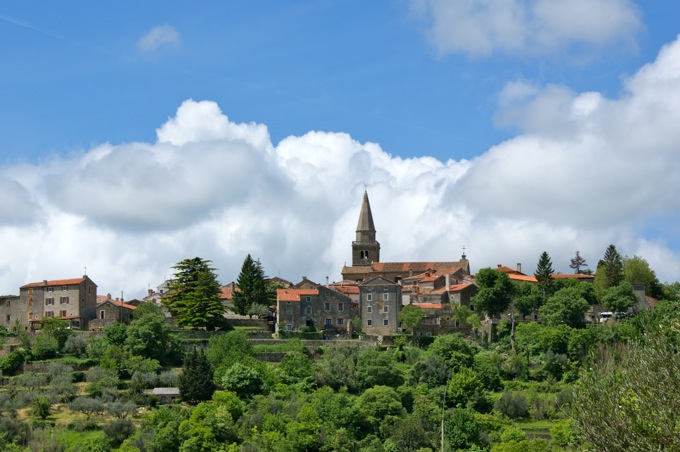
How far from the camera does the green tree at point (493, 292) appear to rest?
303 feet

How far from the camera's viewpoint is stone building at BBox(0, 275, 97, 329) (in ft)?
302

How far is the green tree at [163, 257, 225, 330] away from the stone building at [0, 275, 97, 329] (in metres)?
7.43

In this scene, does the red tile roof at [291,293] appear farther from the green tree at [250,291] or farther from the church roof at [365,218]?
the church roof at [365,218]

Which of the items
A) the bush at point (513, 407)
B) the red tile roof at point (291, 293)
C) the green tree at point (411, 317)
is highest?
the red tile roof at point (291, 293)

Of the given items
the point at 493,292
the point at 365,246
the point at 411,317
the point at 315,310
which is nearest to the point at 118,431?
the point at 315,310

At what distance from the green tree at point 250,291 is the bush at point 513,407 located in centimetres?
3006

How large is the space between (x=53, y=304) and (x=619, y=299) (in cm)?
5071

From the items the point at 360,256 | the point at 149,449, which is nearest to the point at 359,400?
the point at 149,449

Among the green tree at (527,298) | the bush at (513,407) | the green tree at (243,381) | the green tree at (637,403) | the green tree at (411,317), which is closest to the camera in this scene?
the green tree at (637,403)

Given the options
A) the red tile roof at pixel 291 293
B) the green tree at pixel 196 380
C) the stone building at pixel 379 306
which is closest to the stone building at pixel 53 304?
the red tile roof at pixel 291 293

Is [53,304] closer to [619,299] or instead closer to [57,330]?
[57,330]

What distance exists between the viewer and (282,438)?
68500mm

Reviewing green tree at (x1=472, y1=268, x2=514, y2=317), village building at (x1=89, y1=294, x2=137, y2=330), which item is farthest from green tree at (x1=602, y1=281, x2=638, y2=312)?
village building at (x1=89, y1=294, x2=137, y2=330)

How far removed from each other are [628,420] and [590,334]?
168 ft
